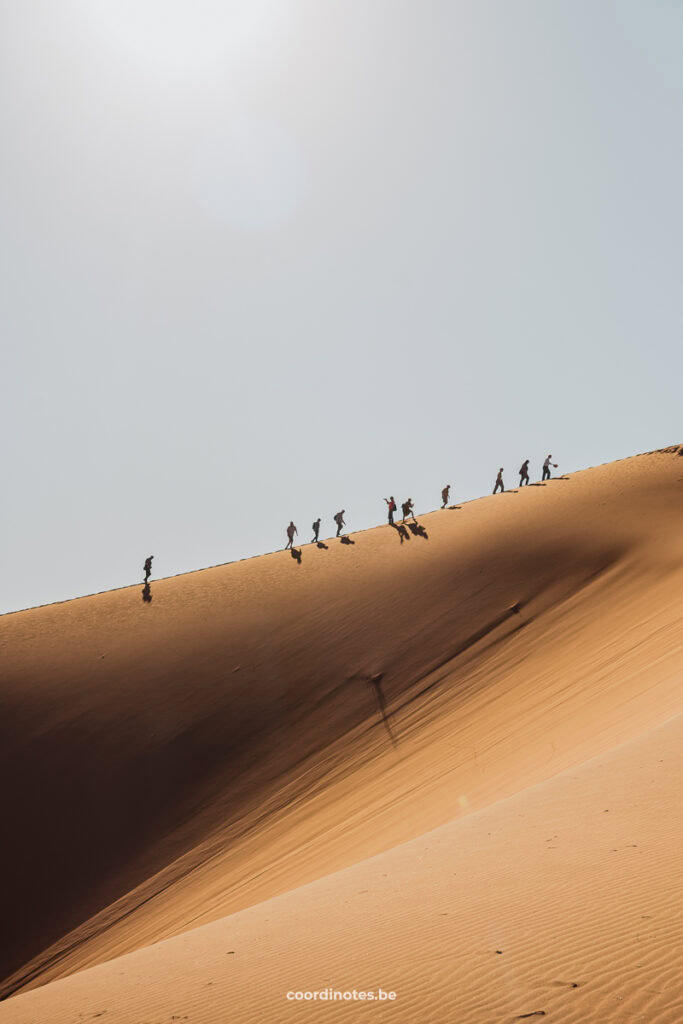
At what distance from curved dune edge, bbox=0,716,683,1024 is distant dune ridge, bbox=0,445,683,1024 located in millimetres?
25

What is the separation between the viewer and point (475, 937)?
4148 mm

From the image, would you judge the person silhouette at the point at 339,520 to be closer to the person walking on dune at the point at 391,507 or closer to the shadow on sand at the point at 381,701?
the person walking on dune at the point at 391,507

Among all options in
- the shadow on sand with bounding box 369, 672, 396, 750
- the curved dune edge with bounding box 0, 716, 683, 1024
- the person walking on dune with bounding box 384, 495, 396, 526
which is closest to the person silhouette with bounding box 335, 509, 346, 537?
the person walking on dune with bounding box 384, 495, 396, 526

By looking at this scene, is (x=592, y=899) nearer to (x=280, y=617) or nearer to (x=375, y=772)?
(x=375, y=772)

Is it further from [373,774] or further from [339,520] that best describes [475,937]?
[339,520]

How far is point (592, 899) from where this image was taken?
437 centimetres

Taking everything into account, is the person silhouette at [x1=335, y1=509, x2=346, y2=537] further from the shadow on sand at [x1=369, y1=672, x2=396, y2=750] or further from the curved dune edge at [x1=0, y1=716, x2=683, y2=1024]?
the curved dune edge at [x1=0, y1=716, x2=683, y2=1024]

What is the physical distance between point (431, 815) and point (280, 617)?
9520mm

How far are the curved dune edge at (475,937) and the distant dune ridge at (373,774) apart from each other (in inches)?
1.0

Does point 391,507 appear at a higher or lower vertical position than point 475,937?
higher

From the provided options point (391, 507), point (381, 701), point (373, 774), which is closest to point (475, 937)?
point (373, 774)

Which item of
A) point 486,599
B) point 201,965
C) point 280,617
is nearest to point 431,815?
point 201,965

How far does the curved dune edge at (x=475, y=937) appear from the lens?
3.41m

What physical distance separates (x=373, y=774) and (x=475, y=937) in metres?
7.87
